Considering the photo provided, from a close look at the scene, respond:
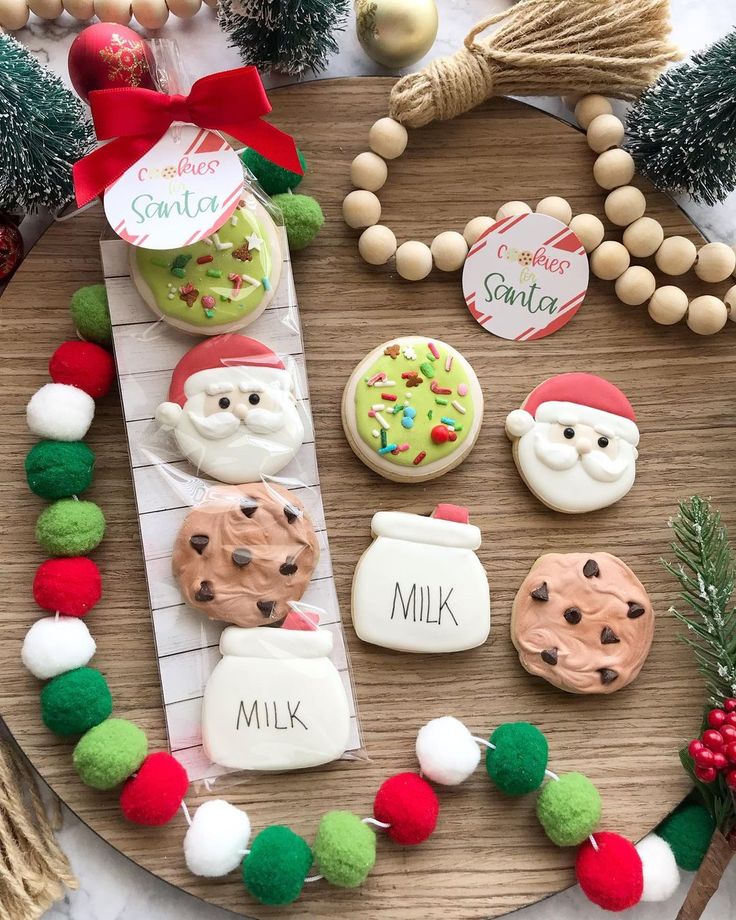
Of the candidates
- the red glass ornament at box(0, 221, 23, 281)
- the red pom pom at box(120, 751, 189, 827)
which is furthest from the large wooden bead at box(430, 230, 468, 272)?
the red pom pom at box(120, 751, 189, 827)

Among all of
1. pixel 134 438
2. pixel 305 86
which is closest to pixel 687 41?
pixel 305 86

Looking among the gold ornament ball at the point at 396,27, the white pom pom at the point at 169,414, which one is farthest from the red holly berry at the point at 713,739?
the gold ornament ball at the point at 396,27

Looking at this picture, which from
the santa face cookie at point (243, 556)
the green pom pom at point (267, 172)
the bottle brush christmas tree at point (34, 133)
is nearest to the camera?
the bottle brush christmas tree at point (34, 133)

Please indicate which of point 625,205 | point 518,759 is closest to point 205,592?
point 518,759

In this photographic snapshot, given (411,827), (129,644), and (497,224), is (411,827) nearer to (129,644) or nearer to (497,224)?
(129,644)

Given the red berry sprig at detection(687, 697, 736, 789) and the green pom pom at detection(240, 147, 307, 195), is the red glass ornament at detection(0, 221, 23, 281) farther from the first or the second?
the red berry sprig at detection(687, 697, 736, 789)

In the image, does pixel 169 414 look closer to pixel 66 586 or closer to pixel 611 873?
pixel 66 586

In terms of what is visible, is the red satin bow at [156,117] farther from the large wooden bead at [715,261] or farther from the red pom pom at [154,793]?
the red pom pom at [154,793]
